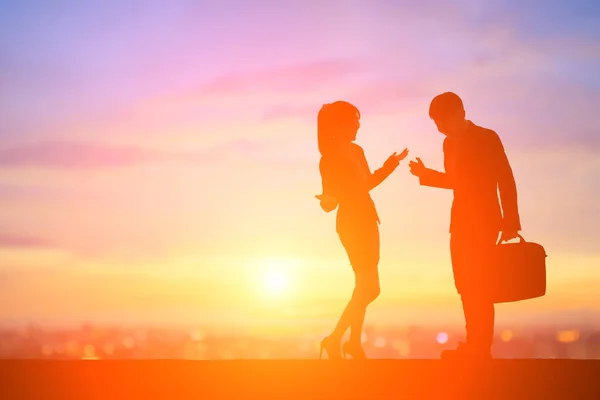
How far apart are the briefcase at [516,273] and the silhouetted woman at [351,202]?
1.32 metres

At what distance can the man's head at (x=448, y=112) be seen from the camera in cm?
986

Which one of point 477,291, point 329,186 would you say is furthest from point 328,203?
point 477,291

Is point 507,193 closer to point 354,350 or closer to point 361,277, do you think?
point 361,277

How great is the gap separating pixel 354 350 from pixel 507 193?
241 cm

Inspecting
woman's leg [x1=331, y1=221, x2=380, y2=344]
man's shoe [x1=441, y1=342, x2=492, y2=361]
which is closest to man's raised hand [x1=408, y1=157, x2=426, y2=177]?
woman's leg [x1=331, y1=221, x2=380, y2=344]

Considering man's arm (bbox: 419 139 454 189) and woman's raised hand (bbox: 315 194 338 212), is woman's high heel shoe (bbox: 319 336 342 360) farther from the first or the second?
man's arm (bbox: 419 139 454 189)

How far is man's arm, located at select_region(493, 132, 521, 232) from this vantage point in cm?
964

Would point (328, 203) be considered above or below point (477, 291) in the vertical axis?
above

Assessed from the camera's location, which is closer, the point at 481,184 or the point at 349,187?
the point at 481,184

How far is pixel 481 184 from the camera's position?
32.1ft

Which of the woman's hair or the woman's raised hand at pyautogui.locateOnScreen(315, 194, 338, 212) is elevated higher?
the woman's hair

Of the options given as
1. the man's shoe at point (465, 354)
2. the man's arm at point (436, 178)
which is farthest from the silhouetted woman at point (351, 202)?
the man's shoe at point (465, 354)

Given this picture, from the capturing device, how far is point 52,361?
37.4 ft

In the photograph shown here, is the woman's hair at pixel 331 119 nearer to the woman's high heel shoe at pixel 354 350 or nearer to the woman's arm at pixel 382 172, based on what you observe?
the woman's arm at pixel 382 172
